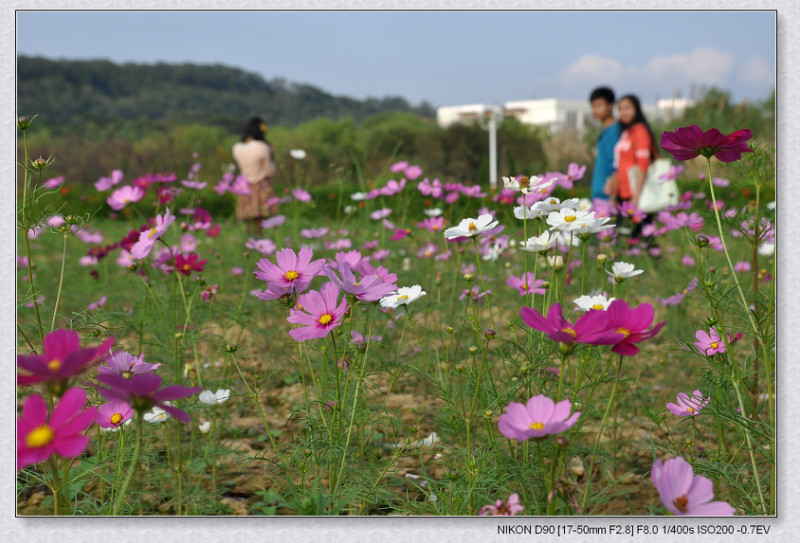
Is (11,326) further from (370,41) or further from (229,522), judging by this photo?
(370,41)

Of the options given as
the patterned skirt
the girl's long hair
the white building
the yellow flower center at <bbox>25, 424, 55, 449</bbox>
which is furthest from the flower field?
the white building

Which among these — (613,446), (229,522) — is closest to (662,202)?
(613,446)

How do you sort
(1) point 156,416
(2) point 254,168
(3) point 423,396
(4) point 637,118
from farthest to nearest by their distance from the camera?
(2) point 254,168 → (4) point 637,118 → (3) point 423,396 → (1) point 156,416

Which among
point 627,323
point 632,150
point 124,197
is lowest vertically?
point 627,323

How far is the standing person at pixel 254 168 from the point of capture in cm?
371

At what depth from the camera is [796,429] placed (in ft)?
3.11

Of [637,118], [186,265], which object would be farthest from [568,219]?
[637,118]

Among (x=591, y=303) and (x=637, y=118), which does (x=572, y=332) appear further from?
(x=637, y=118)

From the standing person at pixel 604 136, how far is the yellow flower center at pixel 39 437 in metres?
2.85

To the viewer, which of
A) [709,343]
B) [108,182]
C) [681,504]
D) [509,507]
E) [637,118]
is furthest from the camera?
[637,118]

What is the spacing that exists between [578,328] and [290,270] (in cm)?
40

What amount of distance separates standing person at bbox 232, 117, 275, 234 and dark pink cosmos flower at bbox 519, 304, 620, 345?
3.17m

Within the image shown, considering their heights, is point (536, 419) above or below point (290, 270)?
below

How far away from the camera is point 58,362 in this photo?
1.66ft
